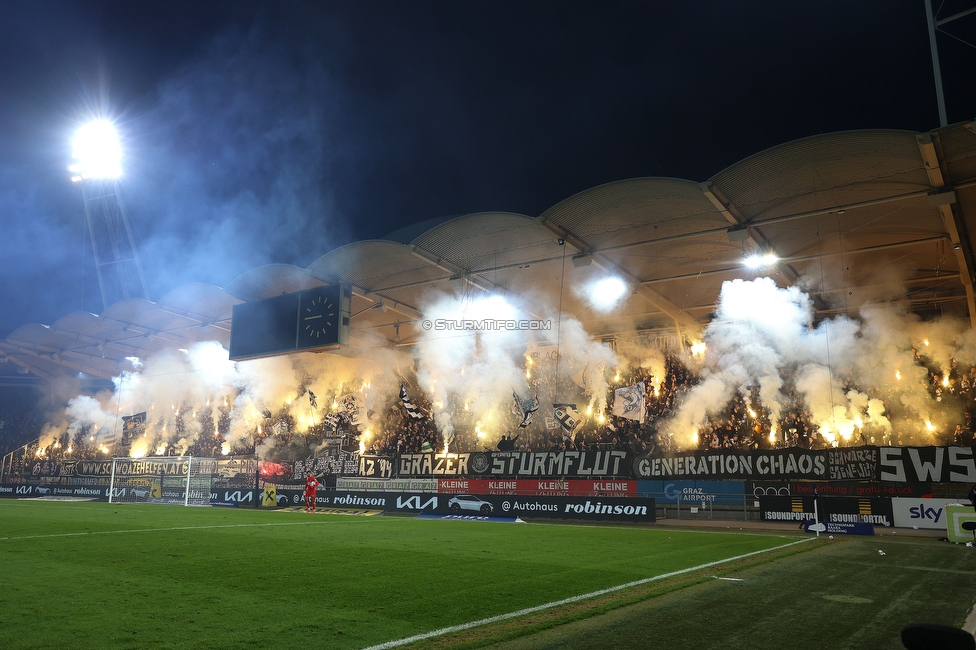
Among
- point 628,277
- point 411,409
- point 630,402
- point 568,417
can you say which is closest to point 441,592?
point 628,277

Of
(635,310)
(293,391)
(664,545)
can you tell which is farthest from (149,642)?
(293,391)

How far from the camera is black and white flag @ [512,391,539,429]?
30.5m

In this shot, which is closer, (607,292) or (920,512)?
(920,512)

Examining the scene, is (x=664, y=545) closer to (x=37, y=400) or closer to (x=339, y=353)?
(x=339, y=353)

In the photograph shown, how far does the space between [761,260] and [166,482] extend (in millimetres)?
28549

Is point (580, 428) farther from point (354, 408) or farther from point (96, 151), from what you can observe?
point (96, 151)

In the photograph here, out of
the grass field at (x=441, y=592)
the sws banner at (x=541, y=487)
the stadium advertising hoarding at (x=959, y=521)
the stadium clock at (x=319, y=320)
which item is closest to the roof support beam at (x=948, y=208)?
the stadium advertising hoarding at (x=959, y=521)

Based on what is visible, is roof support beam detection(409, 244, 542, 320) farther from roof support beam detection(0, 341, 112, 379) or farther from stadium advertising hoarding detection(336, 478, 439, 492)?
roof support beam detection(0, 341, 112, 379)

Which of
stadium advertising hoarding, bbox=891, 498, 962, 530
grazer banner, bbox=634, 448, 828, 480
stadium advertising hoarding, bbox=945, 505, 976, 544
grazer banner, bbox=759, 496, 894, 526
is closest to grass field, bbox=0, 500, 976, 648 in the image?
stadium advertising hoarding, bbox=945, 505, 976, 544

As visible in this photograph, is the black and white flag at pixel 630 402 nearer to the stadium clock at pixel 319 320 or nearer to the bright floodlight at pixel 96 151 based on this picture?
the stadium clock at pixel 319 320

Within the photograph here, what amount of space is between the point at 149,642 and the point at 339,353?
110 feet

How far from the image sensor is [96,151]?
27.3 meters

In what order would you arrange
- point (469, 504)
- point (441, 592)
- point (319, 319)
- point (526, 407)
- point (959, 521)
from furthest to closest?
point (526, 407) → point (319, 319) → point (469, 504) → point (959, 521) → point (441, 592)

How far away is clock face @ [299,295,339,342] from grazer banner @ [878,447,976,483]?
60.8ft
